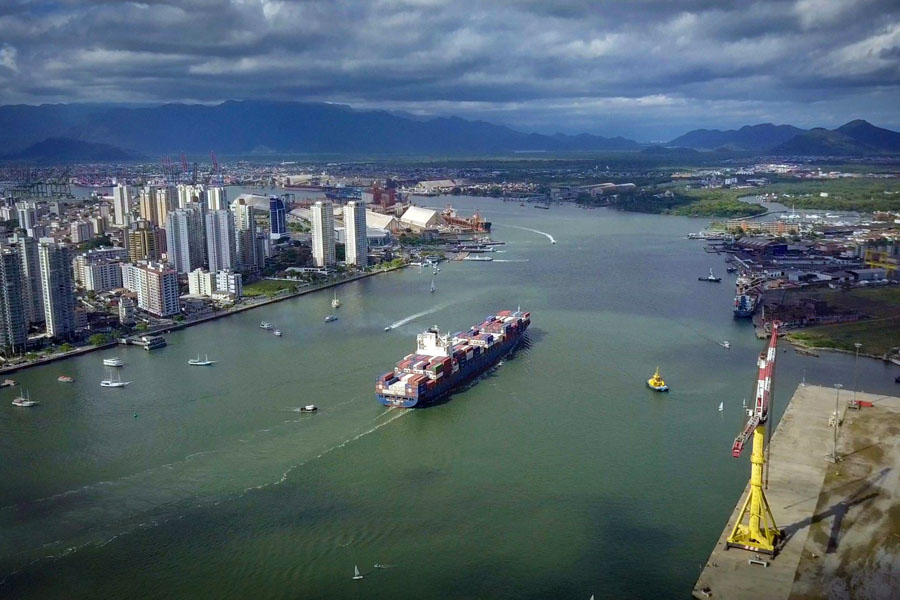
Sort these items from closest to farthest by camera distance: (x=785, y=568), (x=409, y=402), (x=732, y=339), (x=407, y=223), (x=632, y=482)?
(x=785, y=568) → (x=632, y=482) → (x=409, y=402) → (x=732, y=339) → (x=407, y=223)

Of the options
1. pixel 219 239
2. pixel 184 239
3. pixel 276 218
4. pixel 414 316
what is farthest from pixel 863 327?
pixel 276 218

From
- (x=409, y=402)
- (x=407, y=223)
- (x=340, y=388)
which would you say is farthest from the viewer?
(x=407, y=223)

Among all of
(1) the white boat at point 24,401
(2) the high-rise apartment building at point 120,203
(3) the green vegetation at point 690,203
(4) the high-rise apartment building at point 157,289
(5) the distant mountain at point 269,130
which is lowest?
(1) the white boat at point 24,401

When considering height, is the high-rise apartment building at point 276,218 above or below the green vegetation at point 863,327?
above

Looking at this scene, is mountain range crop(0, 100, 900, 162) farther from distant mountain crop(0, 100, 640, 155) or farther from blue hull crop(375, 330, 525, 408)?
blue hull crop(375, 330, 525, 408)

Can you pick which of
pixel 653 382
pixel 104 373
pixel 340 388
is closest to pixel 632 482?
pixel 653 382

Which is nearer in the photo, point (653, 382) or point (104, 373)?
point (653, 382)

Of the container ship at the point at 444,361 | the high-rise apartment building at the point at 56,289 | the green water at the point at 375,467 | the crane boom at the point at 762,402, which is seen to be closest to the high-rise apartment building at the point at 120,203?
the high-rise apartment building at the point at 56,289

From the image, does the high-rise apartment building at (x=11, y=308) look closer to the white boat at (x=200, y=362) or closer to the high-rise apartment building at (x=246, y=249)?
the white boat at (x=200, y=362)

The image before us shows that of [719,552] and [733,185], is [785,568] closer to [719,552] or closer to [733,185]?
[719,552]
